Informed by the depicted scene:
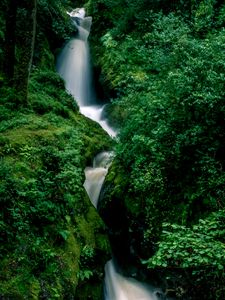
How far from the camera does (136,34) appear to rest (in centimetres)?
1551

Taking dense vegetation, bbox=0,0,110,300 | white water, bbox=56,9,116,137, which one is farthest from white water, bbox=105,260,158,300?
white water, bbox=56,9,116,137

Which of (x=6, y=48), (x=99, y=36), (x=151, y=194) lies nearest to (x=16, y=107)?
(x=6, y=48)

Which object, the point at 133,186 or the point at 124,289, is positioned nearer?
the point at 124,289

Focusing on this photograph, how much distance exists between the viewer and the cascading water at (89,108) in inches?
330

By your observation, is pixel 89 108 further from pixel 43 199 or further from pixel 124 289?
pixel 43 199

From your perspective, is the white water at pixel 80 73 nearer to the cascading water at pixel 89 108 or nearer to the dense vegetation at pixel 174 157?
the cascading water at pixel 89 108

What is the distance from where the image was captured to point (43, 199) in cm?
634

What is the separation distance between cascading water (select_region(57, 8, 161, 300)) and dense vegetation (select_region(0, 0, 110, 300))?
55 cm

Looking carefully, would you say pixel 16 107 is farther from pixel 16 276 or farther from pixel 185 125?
pixel 16 276

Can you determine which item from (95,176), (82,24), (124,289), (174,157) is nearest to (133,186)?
(174,157)

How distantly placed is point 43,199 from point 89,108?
9885mm

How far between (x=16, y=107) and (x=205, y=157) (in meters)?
5.78

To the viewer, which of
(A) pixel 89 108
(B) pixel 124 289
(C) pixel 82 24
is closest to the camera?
(B) pixel 124 289

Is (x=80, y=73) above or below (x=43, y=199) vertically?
below
